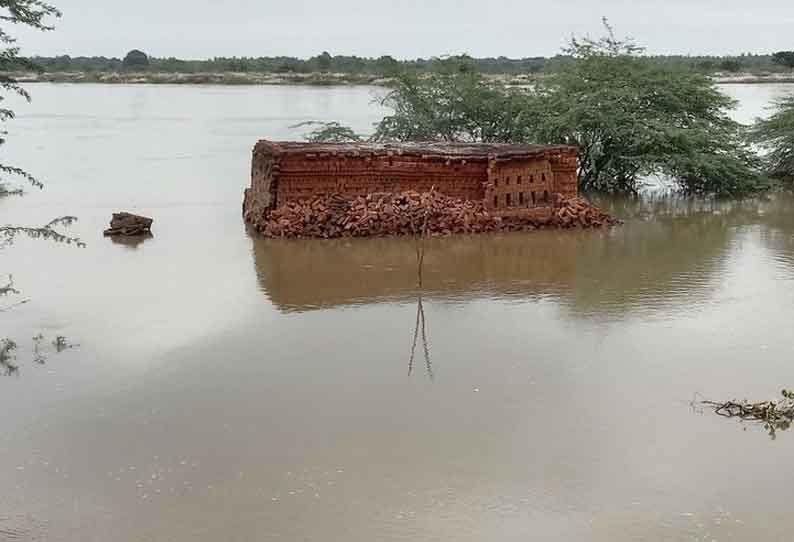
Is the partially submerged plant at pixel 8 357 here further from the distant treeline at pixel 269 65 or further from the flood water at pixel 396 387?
the distant treeline at pixel 269 65

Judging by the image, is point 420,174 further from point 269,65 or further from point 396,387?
point 269,65

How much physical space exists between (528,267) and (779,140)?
34.6 feet

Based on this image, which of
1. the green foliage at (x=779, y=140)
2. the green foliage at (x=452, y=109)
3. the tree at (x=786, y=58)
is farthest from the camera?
the tree at (x=786, y=58)

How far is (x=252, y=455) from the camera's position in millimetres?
6602

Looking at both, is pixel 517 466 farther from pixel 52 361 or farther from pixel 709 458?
pixel 52 361

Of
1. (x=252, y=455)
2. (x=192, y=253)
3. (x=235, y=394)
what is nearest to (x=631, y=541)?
(x=252, y=455)

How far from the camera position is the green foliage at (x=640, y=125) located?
18.1 metres

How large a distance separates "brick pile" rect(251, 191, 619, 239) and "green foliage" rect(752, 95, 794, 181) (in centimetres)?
809

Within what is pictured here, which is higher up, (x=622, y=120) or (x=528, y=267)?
(x=622, y=120)

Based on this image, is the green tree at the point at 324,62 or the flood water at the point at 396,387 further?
the green tree at the point at 324,62

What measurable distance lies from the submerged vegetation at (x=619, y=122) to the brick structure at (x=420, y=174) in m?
3.38

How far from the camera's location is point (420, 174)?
48.6ft

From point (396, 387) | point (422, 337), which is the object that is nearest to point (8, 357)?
point (396, 387)

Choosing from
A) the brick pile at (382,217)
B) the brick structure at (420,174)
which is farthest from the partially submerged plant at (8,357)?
the brick structure at (420,174)
